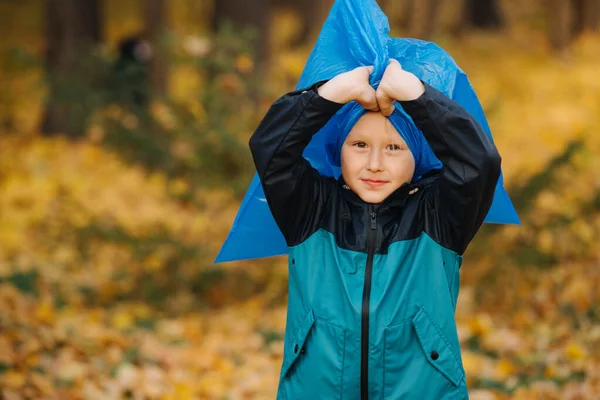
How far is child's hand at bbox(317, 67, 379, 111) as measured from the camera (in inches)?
94.0

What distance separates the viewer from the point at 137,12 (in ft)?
61.2

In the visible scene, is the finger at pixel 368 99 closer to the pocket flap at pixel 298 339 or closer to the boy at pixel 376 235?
the boy at pixel 376 235

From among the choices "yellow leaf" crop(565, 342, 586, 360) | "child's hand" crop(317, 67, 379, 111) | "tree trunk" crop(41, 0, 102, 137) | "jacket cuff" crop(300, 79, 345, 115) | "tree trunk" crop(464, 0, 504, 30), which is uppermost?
"tree trunk" crop(464, 0, 504, 30)

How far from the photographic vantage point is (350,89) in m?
2.38

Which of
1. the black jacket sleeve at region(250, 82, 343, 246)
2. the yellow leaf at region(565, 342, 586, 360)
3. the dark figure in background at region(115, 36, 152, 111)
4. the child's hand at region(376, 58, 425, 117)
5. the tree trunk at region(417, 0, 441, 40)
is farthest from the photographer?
the tree trunk at region(417, 0, 441, 40)

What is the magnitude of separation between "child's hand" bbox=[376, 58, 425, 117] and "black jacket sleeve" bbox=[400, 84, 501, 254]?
0.02 m

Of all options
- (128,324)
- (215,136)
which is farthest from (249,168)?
(128,324)

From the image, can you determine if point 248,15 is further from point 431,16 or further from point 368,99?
point 368,99

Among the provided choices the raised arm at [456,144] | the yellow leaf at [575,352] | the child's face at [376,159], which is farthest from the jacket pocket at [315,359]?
the yellow leaf at [575,352]

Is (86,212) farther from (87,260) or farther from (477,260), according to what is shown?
(477,260)

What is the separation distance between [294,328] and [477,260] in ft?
13.1

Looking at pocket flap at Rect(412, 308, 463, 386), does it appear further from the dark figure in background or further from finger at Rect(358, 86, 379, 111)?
the dark figure in background

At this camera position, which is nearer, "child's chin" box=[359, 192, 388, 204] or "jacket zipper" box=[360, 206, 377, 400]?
"jacket zipper" box=[360, 206, 377, 400]

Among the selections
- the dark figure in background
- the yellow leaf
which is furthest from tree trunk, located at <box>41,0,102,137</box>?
the yellow leaf
